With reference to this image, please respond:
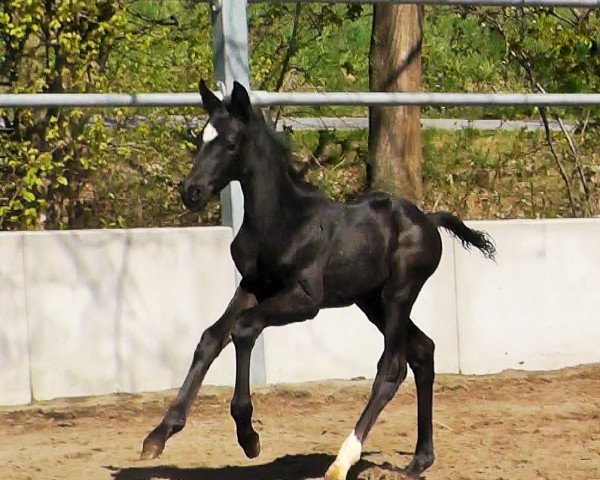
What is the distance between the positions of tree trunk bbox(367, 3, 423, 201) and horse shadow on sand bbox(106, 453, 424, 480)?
3.55 metres

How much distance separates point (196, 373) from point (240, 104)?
1.13 meters

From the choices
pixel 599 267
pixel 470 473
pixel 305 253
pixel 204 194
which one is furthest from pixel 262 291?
pixel 599 267

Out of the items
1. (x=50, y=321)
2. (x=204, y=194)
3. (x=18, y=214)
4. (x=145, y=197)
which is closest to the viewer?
(x=204, y=194)

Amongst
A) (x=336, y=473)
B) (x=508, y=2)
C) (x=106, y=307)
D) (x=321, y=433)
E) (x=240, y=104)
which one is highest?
(x=508, y=2)

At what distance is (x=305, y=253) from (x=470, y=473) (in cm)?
130

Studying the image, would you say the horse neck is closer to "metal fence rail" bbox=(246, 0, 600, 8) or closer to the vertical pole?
the vertical pole

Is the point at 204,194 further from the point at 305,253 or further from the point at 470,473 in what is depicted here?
the point at 470,473

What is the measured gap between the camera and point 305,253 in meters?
5.48

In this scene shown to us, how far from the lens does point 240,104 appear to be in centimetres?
530

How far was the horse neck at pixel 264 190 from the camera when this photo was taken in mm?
5432

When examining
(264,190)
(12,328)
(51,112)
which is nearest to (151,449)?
(264,190)

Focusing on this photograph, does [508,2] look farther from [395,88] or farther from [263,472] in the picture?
[263,472]

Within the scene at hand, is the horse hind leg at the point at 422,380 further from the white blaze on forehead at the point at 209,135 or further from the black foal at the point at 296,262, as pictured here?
the white blaze on forehead at the point at 209,135

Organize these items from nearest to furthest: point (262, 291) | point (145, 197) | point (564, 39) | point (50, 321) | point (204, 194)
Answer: point (204, 194)
point (262, 291)
point (50, 321)
point (145, 197)
point (564, 39)
